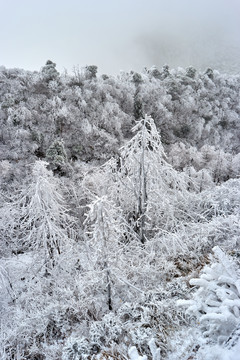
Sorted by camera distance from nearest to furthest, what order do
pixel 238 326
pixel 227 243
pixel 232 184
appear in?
pixel 238 326
pixel 227 243
pixel 232 184

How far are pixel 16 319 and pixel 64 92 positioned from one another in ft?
68.0

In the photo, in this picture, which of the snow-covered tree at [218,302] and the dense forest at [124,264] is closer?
the snow-covered tree at [218,302]

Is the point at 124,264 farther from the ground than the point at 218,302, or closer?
closer

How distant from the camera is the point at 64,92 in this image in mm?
22141

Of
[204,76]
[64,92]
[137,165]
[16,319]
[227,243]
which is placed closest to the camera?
[16,319]

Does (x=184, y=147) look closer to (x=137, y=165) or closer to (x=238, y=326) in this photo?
(x=137, y=165)

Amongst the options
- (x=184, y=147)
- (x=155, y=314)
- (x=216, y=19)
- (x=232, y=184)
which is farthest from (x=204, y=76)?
(x=216, y=19)

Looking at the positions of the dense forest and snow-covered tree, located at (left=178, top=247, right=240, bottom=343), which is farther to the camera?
the dense forest

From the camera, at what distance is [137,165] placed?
6.73m

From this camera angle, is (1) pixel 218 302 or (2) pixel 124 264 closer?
(1) pixel 218 302

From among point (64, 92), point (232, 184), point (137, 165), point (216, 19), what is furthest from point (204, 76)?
point (216, 19)

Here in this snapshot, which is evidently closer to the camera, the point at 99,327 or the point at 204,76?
the point at 99,327

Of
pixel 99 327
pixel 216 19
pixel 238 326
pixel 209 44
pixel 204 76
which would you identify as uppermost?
pixel 216 19

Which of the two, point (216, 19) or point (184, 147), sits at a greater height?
point (216, 19)
